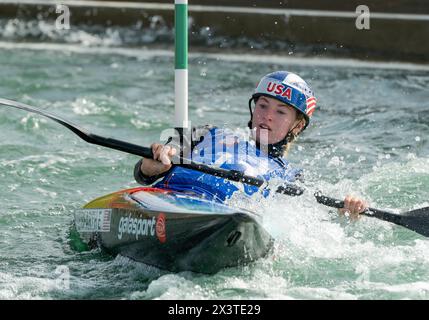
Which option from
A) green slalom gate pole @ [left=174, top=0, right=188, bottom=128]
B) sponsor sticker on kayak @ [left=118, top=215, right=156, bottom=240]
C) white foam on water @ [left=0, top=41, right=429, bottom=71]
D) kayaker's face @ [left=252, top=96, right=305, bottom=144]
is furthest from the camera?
white foam on water @ [left=0, top=41, right=429, bottom=71]

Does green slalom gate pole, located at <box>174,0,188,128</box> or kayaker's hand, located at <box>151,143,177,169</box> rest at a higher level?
green slalom gate pole, located at <box>174,0,188,128</box>

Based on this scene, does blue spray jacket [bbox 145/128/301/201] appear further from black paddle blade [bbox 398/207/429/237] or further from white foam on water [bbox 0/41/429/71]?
white foam on water [bbox 0/41/429/71]

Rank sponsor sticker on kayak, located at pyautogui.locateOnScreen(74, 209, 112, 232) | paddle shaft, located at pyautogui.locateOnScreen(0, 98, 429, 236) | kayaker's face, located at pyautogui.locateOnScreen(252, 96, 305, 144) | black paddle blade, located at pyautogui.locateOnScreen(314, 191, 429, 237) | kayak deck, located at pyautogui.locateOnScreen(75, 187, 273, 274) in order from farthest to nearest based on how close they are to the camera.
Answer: kayaker's face, located at pyautogui.locateOnScreen(252, 96, 305, 144) → sponsor sticker on kayak, located at pyautogui.locateOnScreen(74, 209, 112, 232) → black paddle blade, located at pyautogui.locateOnScreen(314, 191, 429, 237) → paddle shaft, located at pyautogui.locateOnScreen(0, 98, 429, 236) → kayak deck, located at pyautogui.locateOnScreen(75, 187, 273, 274)

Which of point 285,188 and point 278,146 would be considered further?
point 278,146

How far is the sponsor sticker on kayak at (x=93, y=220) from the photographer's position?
6074 mm

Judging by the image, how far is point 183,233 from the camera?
534 cm

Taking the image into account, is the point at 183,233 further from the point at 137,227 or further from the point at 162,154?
the point at 162,154

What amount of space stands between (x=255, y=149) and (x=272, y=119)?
0.25 m

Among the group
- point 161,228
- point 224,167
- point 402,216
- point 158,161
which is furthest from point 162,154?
point 402,216

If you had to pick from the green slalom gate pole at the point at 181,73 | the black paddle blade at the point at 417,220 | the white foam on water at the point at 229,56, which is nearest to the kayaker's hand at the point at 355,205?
the black paddle blade at the point at 417,220

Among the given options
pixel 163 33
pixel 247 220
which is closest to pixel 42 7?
pixel 163 33

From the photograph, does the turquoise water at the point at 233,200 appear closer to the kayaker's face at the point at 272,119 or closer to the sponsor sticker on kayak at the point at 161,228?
the sponsor sticker on kayak at the point at 161,228

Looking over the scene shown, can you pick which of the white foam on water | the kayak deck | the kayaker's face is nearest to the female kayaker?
the kayaker's face

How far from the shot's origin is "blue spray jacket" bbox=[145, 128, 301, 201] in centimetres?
600
